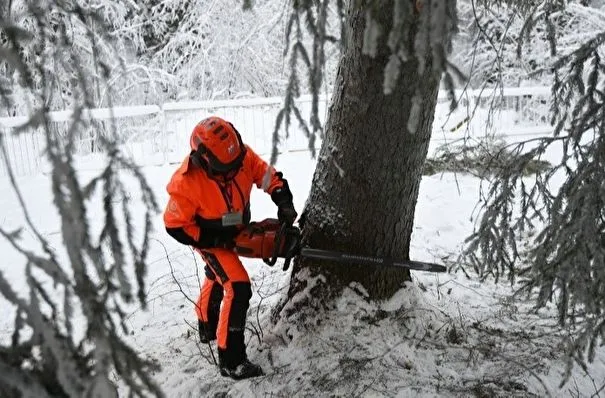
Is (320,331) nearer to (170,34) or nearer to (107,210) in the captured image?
(107,210)

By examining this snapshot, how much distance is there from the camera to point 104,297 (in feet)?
4.26

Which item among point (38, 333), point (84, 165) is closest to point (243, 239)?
point (38, 333)

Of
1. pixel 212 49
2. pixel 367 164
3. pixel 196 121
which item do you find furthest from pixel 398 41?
pixel 212 49

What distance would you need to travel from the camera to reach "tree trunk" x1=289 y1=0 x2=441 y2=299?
2.79m

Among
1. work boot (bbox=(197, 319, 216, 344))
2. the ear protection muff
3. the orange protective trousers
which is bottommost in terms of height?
work boot (bbox=(197, 319, 216, 344))

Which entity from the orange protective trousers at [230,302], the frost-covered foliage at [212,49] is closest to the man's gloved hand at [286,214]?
the orange protective trousers at [230,302]

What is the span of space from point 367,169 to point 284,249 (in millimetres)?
682

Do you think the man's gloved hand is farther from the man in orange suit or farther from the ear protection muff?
the ear protection muff

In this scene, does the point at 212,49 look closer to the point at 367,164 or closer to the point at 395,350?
the point at 367,164

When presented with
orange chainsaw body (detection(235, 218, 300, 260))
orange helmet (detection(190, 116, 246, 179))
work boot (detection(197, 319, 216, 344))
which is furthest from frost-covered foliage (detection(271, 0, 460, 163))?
work boot (detection(197, 319, 216, 344))

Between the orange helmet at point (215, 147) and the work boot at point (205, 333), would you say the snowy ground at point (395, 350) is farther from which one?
the orange helmet at point (215, 147)

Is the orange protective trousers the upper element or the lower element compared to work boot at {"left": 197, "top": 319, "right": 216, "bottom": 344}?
upper

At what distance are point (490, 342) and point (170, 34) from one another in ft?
42.2

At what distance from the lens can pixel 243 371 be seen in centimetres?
294
